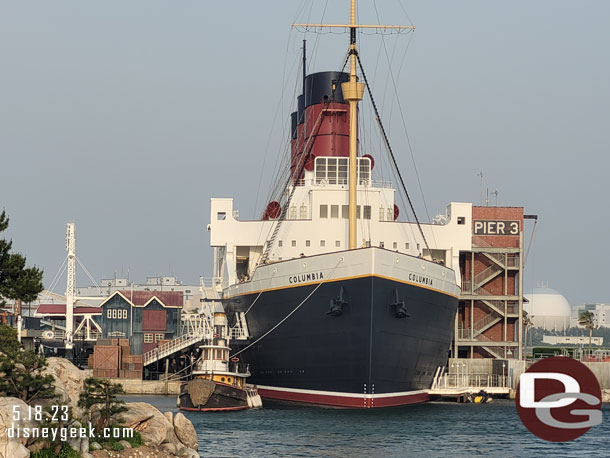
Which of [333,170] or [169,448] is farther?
[333,170]

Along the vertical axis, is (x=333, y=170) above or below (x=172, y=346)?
above

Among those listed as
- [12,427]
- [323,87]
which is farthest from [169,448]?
[323,87]

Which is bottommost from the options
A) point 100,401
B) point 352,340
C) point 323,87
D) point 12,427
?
point 12,427

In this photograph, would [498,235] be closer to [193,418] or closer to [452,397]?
[452,397]

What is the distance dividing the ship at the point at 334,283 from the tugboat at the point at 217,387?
75.3 inches

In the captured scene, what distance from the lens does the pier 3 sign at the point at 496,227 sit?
81500 millimetres

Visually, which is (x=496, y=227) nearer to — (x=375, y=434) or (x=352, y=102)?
(x=352, y=102)

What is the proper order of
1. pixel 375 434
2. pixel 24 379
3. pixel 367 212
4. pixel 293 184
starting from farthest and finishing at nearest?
pixel 293 184
pixel 367 212
pixel 375 434
pixel 24 379

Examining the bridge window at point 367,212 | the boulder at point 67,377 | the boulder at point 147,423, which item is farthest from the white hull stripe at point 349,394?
the boulder at point 147,423

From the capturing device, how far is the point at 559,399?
60.0 metres

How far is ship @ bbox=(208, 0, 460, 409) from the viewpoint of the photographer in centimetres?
5556

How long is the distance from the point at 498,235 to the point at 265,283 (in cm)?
2661

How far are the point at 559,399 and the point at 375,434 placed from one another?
16600 mm

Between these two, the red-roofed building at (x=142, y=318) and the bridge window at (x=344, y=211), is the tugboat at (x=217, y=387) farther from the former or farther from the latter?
the red-roofed building at (x=142, y=318)
